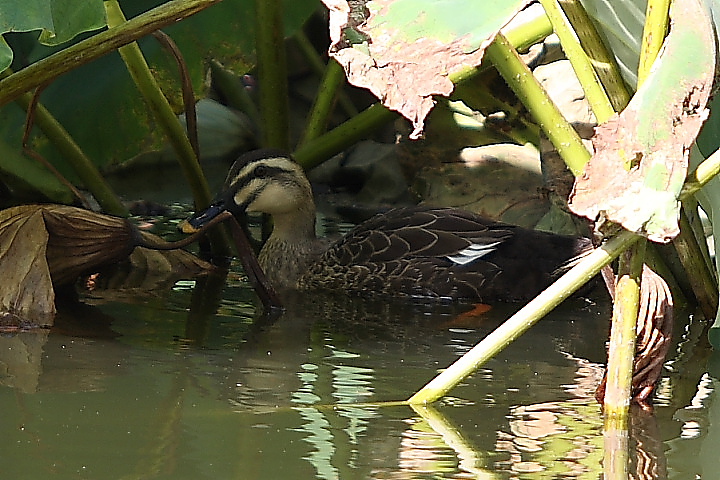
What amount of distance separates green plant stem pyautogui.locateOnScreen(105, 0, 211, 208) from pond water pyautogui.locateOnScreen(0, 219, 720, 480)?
0.77 m

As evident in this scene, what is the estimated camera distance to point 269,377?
3.00m

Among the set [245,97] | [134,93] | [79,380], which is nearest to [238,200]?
[134,93]

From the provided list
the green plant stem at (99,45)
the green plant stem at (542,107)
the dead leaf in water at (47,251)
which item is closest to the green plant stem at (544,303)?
the green plant stem at (542,107)

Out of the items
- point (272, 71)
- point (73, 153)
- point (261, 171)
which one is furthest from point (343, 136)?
point (73, 153)

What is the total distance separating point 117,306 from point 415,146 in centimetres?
274

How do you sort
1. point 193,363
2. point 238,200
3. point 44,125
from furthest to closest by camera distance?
point 238,200 → point 44,125 → point 193,363

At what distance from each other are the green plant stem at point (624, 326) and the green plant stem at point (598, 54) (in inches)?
22.9

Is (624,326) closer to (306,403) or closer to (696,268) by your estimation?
(306,403)

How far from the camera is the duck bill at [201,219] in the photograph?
5043mm

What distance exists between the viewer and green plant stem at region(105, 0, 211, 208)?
406 centimetres

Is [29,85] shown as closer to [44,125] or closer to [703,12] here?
[44,125]

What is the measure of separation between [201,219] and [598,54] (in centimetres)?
271

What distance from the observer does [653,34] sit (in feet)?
7.52

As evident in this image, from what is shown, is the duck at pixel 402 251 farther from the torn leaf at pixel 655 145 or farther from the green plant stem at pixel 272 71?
the torn leaf at pixel 655 145
